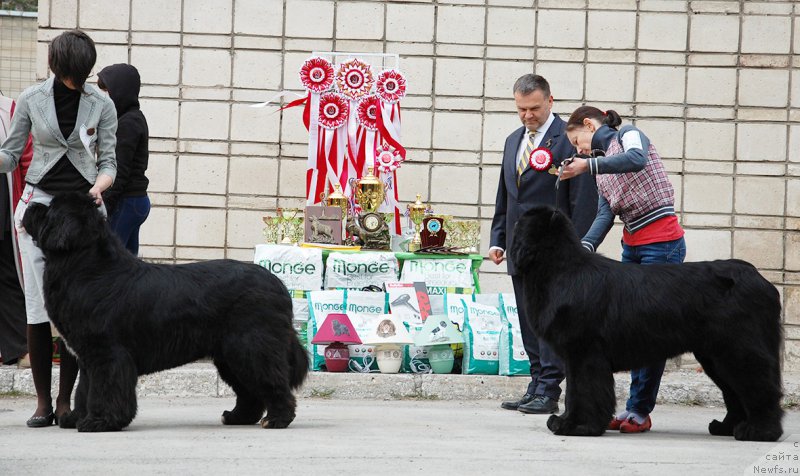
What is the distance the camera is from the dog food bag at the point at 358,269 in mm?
7188

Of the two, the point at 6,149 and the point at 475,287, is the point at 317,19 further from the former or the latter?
the point at 6,149

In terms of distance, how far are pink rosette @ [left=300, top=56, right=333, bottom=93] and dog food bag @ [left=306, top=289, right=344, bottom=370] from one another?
1.57m

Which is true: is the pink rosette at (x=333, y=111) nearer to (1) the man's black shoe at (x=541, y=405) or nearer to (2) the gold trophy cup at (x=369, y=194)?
(2) the gold trophy cup at (x=369, y=194)

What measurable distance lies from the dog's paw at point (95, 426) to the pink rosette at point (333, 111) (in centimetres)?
337

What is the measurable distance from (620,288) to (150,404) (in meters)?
2.88

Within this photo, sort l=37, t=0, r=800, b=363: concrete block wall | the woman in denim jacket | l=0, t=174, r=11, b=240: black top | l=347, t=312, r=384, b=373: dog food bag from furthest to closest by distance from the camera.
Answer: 1. l=37, t=0, r=800, b=363: concrete block wall
2. l=347, t=312, r=384, b=373: dog food bag
3. l=0, t=174, r=11, b=240: black top
4. the woman in denim jacket

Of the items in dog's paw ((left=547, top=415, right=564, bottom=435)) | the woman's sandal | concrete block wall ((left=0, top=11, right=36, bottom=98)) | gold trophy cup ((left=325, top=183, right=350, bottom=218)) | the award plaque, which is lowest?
the woman's sandal

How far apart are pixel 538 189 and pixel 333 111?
2.16 metres

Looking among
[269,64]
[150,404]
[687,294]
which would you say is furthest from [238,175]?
[687,294]

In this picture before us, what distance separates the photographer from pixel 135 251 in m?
6.00

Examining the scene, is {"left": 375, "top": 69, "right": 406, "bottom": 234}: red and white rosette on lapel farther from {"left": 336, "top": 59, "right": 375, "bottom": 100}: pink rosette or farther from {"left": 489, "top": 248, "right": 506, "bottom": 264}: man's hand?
{"left": 489, "top": 248, "right": 506, "bottom": 264}: man's hand

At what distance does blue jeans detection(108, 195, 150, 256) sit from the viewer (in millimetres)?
5742

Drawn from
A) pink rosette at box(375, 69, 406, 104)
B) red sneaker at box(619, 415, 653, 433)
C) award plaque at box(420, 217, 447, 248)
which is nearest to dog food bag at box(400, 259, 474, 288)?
award plaque at box(420, 217, 447, 248)

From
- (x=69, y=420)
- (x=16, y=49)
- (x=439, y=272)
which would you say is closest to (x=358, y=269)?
(x=439, y=272)
